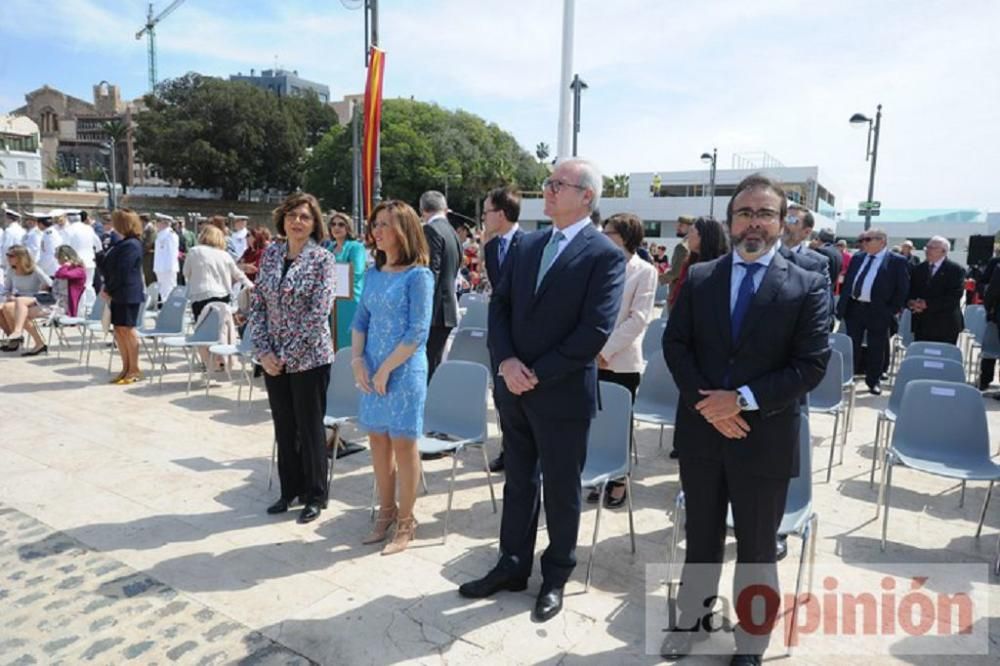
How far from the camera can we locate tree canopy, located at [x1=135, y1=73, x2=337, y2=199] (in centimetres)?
4678

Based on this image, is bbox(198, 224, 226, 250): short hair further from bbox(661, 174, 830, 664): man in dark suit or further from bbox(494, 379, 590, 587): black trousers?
bbox(661, 174, 830, 664): man in dark suit

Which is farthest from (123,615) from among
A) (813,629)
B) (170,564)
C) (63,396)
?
(63,396)

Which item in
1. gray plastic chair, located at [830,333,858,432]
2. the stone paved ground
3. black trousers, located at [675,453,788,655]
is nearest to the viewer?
black trousers, located at [675,453,788,655]

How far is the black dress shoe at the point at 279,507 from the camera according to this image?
400 cm

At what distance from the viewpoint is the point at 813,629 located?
112 inches

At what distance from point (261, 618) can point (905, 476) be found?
4514mm

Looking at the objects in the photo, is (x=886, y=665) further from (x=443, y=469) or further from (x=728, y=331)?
(x=443, y=469)

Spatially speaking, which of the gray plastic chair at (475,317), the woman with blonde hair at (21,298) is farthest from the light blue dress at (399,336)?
the woman with blonde hair at (21,298)

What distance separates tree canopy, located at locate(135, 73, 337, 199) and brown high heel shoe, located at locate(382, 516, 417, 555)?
163ft

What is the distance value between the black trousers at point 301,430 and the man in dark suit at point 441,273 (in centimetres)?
108

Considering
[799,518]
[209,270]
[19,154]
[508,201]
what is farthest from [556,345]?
[19,154]

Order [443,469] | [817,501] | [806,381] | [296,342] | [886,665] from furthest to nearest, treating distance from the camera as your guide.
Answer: [443,469] < [817,501] < [296,342] < [886,665] < [806,381]

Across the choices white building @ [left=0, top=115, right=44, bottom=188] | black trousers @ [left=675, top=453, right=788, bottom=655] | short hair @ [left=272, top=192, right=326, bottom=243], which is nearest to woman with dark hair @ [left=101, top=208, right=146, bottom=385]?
short hair @ [left=272, top=192, right=326, bottom=243]

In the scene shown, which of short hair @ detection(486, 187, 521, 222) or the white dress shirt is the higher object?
short hair @ detection(486, 187, 521, 222)
